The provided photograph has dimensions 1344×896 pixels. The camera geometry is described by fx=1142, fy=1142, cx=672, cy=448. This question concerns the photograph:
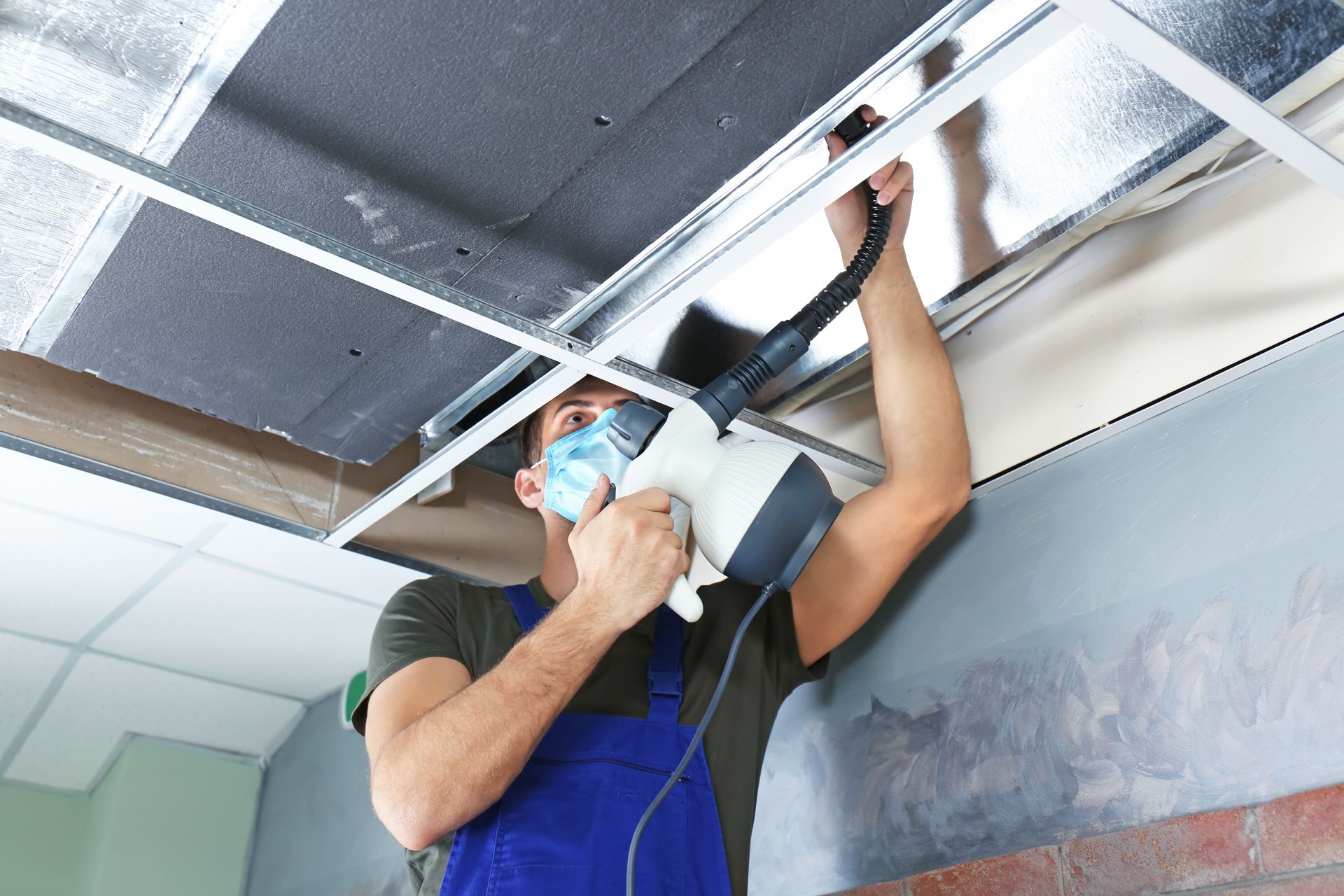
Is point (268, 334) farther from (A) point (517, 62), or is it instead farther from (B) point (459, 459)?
(A) point (517, 62)

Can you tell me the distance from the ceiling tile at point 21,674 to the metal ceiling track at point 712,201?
1856 millimetres

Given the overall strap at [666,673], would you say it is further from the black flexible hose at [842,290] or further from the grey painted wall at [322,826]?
the grey painted wall at [322,826]

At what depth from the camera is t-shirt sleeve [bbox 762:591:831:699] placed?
1.52 m

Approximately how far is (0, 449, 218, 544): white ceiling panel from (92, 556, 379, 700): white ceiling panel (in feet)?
0.54

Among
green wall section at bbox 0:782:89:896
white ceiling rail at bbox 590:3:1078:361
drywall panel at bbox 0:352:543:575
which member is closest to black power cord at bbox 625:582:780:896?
white ceiling rail at bbox 590:3:1078:361

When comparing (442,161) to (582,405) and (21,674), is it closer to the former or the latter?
(582,405)

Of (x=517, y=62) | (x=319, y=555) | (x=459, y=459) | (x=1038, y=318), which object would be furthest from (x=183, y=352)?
(x=1038, y=318)

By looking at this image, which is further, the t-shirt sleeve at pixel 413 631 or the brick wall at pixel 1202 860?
the t-shirt sleeve at pixel 413 631

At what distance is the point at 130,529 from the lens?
2.20 meters

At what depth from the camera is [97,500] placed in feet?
6.83

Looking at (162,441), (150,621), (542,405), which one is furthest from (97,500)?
(542,405)

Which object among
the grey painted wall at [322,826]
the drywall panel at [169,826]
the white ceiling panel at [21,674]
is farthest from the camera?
the drywall panel at [169,826]

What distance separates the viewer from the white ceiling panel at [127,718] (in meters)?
2.92

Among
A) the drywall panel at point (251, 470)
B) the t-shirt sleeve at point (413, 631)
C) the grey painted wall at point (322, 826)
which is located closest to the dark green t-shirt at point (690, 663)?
the t-shirt sleeve at point (413, 631)
